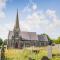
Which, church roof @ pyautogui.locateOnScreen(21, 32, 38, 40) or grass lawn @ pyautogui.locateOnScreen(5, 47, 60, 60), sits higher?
church roof @ pyautogui.locateOnScreen(21, 32, 38, 40)

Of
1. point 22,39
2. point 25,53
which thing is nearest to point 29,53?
point 25,53

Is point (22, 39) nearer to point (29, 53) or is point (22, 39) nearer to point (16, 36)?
point (16, 36)

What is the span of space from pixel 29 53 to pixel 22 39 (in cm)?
23

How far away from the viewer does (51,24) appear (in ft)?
8.31

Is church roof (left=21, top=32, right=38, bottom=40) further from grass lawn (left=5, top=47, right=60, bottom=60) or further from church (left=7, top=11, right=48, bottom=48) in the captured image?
grass lawn (left=5, top=47, right=60, bottom=60)

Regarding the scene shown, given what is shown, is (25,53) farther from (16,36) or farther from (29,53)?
(16,36)

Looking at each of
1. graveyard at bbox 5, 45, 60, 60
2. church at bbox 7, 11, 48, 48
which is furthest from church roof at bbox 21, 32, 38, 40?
graveyard at bbox 5, 45, 60, 60

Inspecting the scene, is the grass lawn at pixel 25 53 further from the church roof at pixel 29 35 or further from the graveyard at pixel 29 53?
the church roof at pixel 29 35

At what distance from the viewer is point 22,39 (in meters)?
2.55

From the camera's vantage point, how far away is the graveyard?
94.3 inches

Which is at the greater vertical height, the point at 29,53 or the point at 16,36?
the point at 16,36

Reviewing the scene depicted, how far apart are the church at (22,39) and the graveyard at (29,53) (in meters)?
0.06

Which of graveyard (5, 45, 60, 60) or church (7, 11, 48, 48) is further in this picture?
church (7, 11, 48, 48)

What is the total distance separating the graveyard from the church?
2.6 inches
